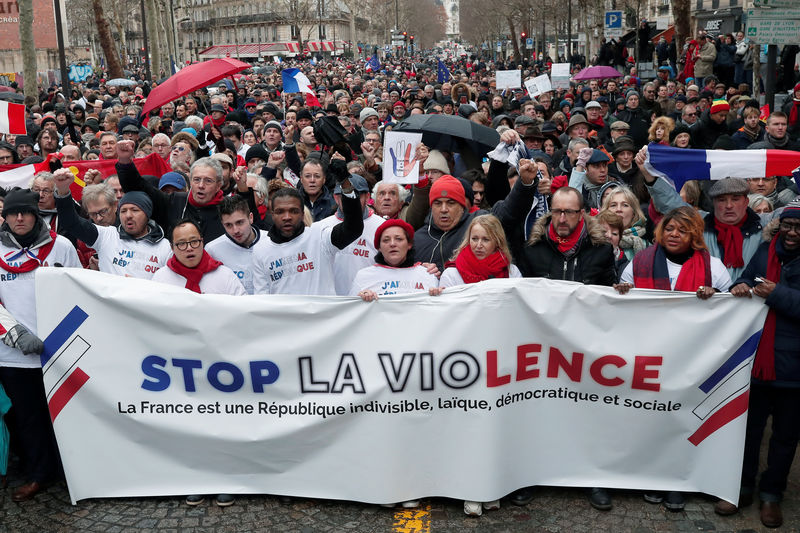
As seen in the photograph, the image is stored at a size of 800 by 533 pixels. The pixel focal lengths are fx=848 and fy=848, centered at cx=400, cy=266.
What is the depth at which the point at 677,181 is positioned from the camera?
584cm

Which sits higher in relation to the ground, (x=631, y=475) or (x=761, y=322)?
(x=761, y=322)

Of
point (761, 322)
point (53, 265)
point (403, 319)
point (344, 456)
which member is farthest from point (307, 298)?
point (761, 322)

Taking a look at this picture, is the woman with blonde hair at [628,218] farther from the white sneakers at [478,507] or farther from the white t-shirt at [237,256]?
the white t-shirt at [237,256]

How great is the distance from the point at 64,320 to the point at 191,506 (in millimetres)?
1302

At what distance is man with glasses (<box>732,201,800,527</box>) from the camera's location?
4625mm

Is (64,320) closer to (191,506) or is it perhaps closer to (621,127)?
(191,506)

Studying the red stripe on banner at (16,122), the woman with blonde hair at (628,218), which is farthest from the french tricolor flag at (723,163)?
the red stripe on banner at (16,122)

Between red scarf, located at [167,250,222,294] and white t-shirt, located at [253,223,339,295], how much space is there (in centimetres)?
49

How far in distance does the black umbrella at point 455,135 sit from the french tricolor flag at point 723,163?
2.75m

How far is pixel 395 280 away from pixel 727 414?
6.78 feet

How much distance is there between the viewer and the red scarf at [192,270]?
5172 mm

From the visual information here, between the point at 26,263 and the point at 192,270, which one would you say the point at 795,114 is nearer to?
the point at 192,270

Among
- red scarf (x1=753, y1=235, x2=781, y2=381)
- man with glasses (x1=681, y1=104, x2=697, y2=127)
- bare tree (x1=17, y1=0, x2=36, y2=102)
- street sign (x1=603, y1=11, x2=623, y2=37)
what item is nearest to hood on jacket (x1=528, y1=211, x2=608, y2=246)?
red scarf (x1=753, y1=235, x2=781, y2=381)

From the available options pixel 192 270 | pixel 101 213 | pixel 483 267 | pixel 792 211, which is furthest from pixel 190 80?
pixel 792 211
